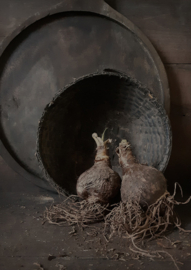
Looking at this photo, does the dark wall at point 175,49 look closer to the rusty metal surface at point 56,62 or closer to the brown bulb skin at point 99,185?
the rusty metal surface at point 56,62

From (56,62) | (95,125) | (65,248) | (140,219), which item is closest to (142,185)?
(140,219)

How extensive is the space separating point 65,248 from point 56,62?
65 centimetres

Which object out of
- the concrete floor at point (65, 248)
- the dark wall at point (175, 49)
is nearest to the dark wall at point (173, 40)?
the dark wall at point (175, 49)

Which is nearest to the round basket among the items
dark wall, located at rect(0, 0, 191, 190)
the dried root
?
the dried root

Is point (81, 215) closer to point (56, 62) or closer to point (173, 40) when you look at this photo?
point (56, 62)

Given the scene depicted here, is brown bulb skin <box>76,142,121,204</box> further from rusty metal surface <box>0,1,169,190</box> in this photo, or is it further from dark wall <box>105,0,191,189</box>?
dark wall <box>105,0,191,189</box>

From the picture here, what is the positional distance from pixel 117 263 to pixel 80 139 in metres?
0.53

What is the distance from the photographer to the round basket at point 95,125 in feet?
2.56

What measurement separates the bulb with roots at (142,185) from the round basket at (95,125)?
0.12 m

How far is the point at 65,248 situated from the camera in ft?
1.82

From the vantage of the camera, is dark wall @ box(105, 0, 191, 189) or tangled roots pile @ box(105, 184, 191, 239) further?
dark wall @ box(105, 0, 191, 189)

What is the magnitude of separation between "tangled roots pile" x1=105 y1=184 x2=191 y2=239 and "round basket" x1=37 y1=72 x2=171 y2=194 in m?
0.17

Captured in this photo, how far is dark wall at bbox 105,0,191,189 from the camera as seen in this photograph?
1.00 meters

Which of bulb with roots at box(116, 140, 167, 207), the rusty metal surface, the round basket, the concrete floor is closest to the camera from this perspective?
the concrete floor
